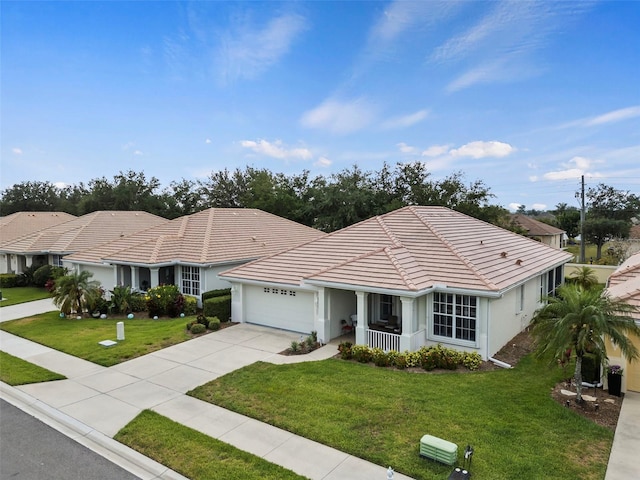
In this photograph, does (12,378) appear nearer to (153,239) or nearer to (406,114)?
(153,239)

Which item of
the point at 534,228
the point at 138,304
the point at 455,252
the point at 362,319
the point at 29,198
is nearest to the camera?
the point at 362,319

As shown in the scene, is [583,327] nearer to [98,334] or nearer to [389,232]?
[389,232]

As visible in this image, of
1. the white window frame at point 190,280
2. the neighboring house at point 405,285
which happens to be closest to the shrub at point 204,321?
the neighboring house at point 405,285

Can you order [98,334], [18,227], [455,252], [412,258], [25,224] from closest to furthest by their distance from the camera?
1. [455,252]
2. [412,258]
3. [98,334]
4. [18,227]
5. [25,224]

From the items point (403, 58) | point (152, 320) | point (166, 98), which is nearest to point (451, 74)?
point (403, 58)

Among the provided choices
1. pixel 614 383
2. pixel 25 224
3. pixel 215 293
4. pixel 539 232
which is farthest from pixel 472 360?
pixel 539 232

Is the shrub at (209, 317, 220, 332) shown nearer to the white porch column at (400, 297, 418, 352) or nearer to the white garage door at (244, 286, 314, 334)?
the white garage door at (244, 286, 314, 334)

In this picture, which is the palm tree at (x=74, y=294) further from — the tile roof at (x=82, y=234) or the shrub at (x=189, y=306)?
the tile roof at (x=82, y=234)
